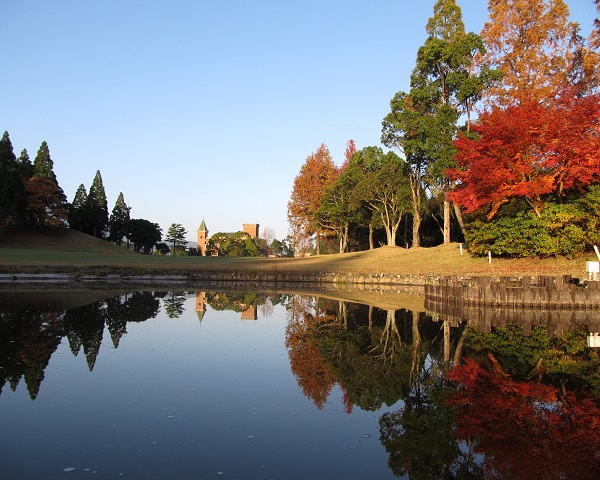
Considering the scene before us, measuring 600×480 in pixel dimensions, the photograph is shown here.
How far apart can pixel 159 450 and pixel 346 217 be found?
163 feet

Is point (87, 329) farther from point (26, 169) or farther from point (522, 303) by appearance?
point (26, 169)

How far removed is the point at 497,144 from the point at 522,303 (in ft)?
41.3

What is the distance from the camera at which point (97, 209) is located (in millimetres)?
81500

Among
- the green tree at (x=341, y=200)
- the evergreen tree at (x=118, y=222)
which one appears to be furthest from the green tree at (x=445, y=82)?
the evergreen tree at (x=118, y=222)

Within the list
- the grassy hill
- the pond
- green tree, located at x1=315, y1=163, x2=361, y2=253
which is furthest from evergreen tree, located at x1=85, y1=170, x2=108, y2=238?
the pond

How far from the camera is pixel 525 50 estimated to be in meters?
37.1

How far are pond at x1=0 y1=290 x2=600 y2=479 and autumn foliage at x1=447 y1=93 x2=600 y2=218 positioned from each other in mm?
15574

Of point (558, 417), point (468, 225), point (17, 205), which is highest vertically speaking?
point (17, 205)

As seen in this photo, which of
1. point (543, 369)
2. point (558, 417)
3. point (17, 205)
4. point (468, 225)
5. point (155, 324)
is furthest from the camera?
point (17, 205)

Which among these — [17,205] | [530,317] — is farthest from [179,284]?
[17,205]

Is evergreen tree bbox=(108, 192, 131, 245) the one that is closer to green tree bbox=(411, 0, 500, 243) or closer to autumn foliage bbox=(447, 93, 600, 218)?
green tree bbox=(411, 0, 500, 243)

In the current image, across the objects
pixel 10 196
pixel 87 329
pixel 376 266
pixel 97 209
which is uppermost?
pixel 97 209

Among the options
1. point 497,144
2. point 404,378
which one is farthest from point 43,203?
point 404,378

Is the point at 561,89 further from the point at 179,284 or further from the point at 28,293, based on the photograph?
the point at 28,293
